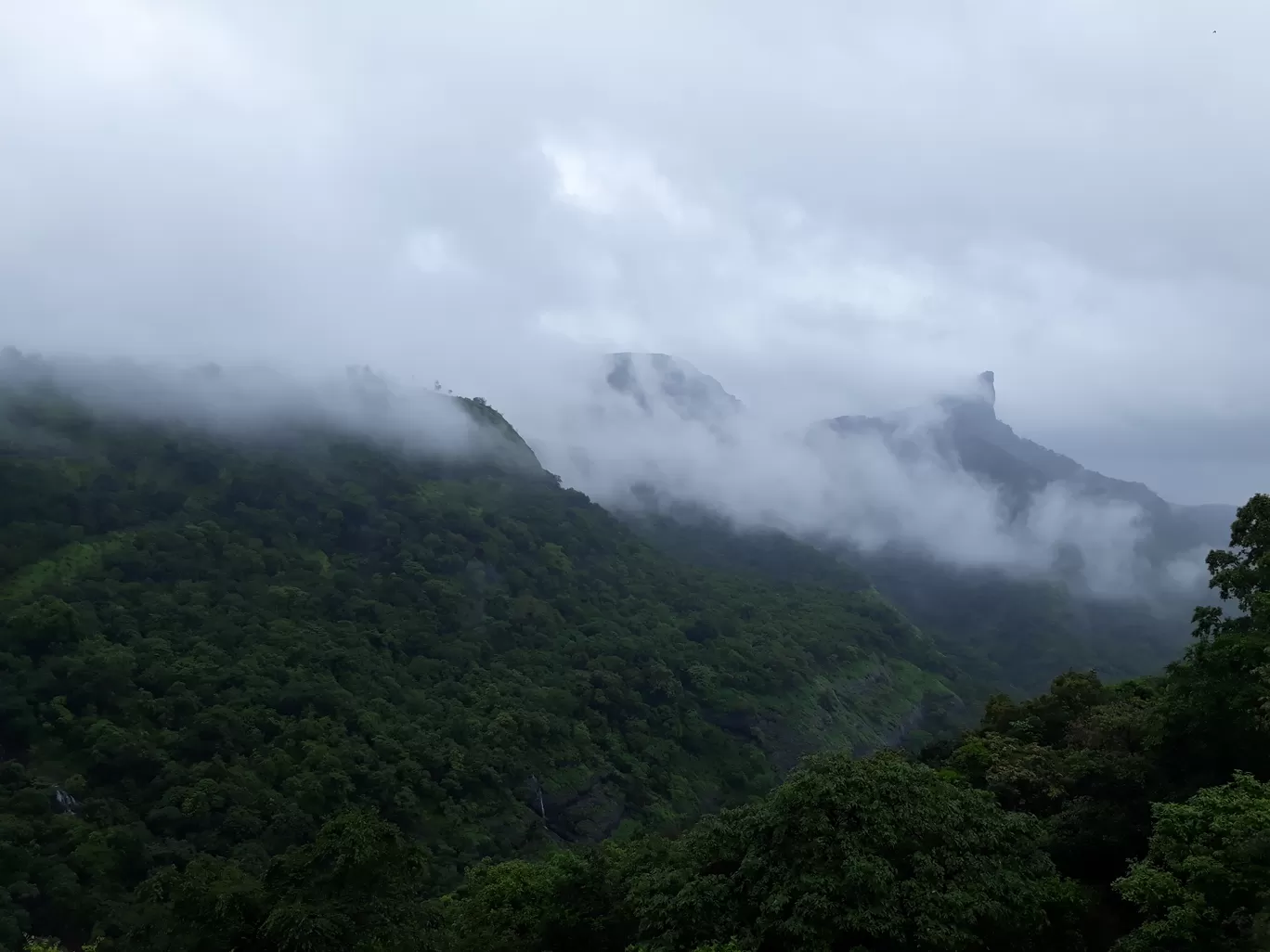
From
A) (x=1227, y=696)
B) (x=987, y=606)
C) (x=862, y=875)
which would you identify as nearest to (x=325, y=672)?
(x=862, y=875)

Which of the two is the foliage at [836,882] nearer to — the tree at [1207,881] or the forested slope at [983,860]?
the forested slope at [983,860]

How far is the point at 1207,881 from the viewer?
16484 mm

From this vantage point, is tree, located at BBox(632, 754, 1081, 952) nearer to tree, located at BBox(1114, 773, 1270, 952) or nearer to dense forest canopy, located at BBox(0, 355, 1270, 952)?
dense forest canopy, located at BBox(0, 355, 1270, 952)

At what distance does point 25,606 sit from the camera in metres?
55.2

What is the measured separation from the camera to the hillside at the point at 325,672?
46188 millimetres

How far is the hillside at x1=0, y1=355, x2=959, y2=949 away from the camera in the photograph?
46188 mm

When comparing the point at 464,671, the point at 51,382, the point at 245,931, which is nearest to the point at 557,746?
the point at 464,671

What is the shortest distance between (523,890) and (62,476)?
64.7 meters

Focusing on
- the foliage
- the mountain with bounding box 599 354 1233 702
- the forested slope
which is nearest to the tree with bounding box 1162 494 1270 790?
the forested slope

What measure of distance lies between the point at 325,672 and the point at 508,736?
15.0 metres

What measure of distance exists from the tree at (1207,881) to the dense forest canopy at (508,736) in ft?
0.29

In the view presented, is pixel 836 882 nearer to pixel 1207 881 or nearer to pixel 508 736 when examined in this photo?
pixel 1207 881

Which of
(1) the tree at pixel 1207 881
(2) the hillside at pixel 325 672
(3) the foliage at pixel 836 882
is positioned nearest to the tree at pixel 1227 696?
(1) the tree at pixel 1207 881

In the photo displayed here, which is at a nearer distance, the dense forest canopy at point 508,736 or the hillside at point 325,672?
the dense forest canopy at point 508,736
